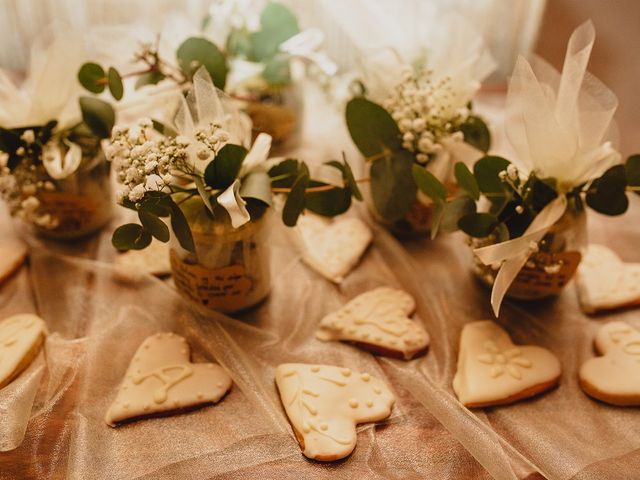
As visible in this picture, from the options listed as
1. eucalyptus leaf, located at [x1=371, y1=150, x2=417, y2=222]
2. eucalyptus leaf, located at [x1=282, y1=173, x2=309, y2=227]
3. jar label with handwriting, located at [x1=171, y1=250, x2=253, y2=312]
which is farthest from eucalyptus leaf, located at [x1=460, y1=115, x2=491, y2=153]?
jar label with handwriting, located at [x1=171, y1=250, x2=253, y2=312]

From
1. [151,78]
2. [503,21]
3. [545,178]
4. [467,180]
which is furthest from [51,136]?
[503,21]

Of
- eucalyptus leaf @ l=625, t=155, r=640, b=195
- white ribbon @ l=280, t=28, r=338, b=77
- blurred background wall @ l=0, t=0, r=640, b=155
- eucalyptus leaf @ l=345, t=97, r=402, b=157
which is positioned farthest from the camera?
blurred background wall @ l=0, t=0, r=640, b=155

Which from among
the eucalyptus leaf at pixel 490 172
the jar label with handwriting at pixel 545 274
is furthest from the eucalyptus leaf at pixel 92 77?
the jar label with handwriting at pixel 545 274

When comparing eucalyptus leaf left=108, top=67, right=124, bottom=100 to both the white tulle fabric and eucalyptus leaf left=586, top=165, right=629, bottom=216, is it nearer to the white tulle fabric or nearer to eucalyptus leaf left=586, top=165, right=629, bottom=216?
the white tulle fabric

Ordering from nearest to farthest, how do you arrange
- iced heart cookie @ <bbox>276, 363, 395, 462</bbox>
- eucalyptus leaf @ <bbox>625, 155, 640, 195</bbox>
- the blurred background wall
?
iced heart cookie @ <bbox>276, 363, 395, 462</bbox>
eucalyptus leaf @ <bbox>625, 155, 640, 195</bbox>
the blurred background wall

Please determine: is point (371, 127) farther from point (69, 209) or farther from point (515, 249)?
point (69, 209)

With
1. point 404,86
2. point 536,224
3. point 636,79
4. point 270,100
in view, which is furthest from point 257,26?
A: point 636,79

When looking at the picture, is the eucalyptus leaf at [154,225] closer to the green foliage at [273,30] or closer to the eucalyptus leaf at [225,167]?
the eucalyptus leaf at [225,167]
